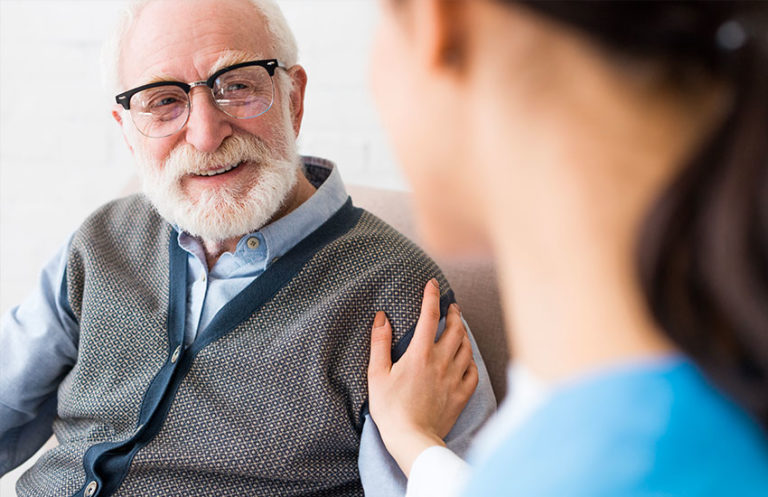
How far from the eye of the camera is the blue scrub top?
379 millimetres

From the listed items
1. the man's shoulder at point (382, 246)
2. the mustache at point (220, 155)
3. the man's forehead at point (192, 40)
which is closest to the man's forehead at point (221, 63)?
the man's forehead at point (192, 40)

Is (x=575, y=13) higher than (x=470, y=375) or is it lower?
higher

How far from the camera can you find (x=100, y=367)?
1.27 m

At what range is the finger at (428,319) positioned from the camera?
3.68 ft

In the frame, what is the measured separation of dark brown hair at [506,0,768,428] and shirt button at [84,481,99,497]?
3.40ft

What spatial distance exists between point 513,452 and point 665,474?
9 cm

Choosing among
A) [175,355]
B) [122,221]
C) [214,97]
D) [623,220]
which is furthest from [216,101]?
[623,220]

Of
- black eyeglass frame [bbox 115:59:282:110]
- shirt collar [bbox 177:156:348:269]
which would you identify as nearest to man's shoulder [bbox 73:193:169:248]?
shirt collar [bbox 177:156:348:269]

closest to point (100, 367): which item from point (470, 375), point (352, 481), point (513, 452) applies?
point (352, 481)

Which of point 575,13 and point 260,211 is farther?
point 260,211

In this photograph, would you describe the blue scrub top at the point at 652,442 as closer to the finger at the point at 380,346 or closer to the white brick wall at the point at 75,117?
the finger at the point at 380,346

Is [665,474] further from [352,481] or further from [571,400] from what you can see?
[352,481]

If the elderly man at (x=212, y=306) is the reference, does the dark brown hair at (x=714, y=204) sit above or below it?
above

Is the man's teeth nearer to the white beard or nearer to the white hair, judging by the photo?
the white beard
